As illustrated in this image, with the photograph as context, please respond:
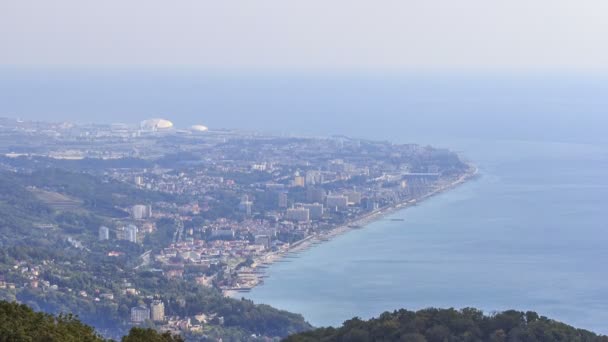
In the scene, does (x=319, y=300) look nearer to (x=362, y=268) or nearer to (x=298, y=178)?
(x=362, y=268)

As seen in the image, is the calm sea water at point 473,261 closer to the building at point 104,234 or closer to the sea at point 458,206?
the sea at point 458,206

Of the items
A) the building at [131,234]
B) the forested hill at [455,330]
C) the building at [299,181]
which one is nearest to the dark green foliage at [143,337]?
the forested hill at [455,330]

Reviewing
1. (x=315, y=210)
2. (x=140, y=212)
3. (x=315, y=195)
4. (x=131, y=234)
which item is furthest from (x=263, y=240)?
(x=315, y=195)

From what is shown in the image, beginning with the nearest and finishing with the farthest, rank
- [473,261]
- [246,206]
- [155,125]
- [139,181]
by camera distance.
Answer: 1. [473,261]
2. [246,206]
3. [139,181]
4. [155,125]

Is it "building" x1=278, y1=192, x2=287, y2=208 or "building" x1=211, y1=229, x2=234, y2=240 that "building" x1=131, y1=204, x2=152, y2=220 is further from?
"building" x1=278, y1=192, x2=287, y2=208

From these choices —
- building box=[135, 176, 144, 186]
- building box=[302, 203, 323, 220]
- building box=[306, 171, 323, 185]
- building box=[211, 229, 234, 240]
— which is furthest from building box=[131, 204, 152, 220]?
building box=[306, 171, 323, 185]

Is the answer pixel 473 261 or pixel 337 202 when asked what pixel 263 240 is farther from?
pixel 337 202

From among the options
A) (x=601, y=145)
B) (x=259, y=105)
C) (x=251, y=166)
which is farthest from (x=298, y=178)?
(x=259, y=105)
